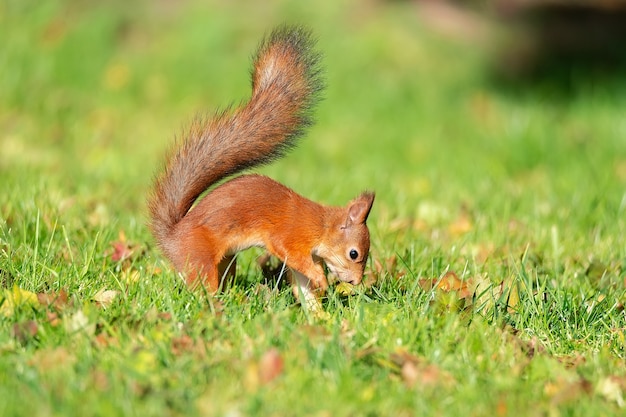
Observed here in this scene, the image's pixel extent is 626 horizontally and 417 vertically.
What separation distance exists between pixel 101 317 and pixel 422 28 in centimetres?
643

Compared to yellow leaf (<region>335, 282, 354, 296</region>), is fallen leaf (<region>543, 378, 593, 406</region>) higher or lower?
higher

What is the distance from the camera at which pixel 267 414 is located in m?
2.31

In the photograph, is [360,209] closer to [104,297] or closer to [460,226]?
[104,297]

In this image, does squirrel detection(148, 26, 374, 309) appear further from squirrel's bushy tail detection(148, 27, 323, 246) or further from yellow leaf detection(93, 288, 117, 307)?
Result: yellow leaf detection(93, 288, 117, 307)

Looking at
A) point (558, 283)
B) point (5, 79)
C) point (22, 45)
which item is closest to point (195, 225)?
point (558, 283)

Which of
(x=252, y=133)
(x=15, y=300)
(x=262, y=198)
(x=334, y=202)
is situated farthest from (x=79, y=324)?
(x=334, y=202)

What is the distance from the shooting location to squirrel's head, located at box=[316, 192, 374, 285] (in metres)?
3.27

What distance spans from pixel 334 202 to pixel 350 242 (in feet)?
5.52

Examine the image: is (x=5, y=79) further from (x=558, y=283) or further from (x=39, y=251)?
(x=558, y=283)

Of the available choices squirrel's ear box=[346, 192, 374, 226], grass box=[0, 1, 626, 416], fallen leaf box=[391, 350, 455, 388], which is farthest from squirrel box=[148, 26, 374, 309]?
fallen leaf box=[391, 350, 455, 388]

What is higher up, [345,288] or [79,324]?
[79,324]

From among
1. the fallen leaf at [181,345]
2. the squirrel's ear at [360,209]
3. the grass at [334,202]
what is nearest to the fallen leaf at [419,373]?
the grass at [334,202]

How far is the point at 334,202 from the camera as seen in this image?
16.3 ft

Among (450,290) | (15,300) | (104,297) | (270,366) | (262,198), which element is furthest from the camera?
(262,198)
